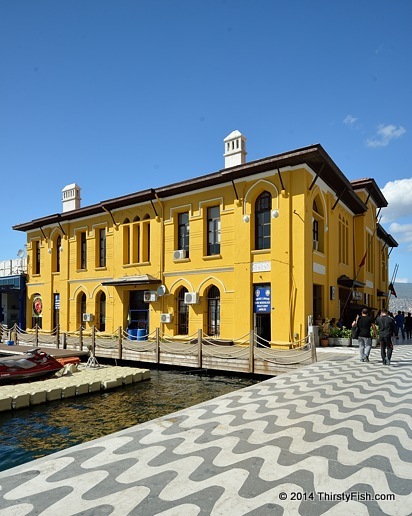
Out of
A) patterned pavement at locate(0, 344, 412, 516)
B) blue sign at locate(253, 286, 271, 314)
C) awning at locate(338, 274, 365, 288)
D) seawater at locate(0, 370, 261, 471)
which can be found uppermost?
awning at locate(338, 274, 365, 288)

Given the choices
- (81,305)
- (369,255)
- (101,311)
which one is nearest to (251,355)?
(101,311)

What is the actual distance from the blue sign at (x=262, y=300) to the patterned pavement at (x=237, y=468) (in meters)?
10.5

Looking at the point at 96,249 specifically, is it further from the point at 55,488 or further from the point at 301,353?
the point at 55,488

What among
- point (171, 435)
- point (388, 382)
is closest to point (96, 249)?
point (388, 382)

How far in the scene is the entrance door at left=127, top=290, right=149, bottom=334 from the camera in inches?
937

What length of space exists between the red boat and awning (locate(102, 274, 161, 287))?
7196 millimetres

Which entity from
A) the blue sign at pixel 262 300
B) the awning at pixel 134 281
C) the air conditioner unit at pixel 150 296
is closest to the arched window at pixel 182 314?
the air conditioner unit at pixel 150 296

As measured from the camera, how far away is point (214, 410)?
7863 millimetres

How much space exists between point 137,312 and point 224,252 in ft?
22.7

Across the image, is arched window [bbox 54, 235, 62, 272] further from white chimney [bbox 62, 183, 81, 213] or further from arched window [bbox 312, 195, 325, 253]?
arched window [bbox 312, 195, 325, 253]

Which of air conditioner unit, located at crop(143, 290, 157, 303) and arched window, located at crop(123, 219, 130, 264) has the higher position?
arched window, located at crop(123, 219, 130, 264)

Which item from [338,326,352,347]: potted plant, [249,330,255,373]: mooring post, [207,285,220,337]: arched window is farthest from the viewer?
[207,285,220,337]: arched window

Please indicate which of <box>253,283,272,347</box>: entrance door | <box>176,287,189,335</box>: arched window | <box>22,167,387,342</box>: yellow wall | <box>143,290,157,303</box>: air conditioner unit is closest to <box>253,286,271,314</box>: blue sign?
<box>253,283,272,347</box>: entrance door

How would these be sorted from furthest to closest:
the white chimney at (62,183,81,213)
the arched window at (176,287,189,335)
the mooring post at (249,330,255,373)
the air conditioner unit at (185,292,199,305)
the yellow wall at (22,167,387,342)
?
the white chimney at (62,183,81,213) → the arched window at (176,287,189,335) → the air conditioner unit at (185,292,199,305) → the yellow wall at (22,167,387,342) → the mooring post at (249,330,255,373)
